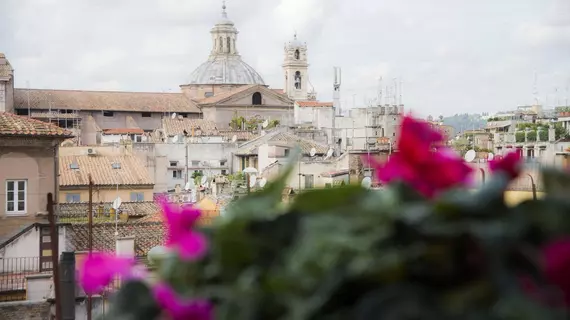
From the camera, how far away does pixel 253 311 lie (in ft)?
4.30

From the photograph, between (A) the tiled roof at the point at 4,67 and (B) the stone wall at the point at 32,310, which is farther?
(A) the tiled roof at the point at 4,67

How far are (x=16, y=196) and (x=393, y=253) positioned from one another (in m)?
18.3

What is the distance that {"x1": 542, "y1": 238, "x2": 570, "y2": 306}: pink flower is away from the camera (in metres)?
1.18

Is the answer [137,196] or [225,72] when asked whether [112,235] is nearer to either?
[137,196]

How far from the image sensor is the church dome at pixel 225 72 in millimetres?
74250

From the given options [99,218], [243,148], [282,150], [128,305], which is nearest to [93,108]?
[243,148]

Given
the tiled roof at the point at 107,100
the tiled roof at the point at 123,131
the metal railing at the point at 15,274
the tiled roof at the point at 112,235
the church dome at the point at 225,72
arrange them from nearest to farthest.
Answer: the metal railing at the point at 15,274 < the tiled roof at the point at 112,235 < the tiled roof at the point at 123,131 < the tiled roof at the point at 107,100 < the church dome at the point at 225,72

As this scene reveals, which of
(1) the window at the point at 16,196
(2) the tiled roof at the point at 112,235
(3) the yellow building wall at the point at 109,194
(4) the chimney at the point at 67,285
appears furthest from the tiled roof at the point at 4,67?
(4) the chimney at the point at 67,285

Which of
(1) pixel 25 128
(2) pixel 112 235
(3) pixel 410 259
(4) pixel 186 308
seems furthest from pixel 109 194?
(3) pixel 410 259

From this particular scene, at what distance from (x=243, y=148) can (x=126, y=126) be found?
21.8 metres

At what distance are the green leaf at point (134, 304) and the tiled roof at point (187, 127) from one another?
49195mm

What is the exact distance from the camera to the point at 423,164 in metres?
1.38

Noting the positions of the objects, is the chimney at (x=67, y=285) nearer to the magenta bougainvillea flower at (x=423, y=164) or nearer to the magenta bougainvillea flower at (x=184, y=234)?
the magenta bougainvillea flower at (x=184, y=234)

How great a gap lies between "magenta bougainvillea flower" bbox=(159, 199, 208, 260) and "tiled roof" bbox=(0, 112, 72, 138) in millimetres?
17364
